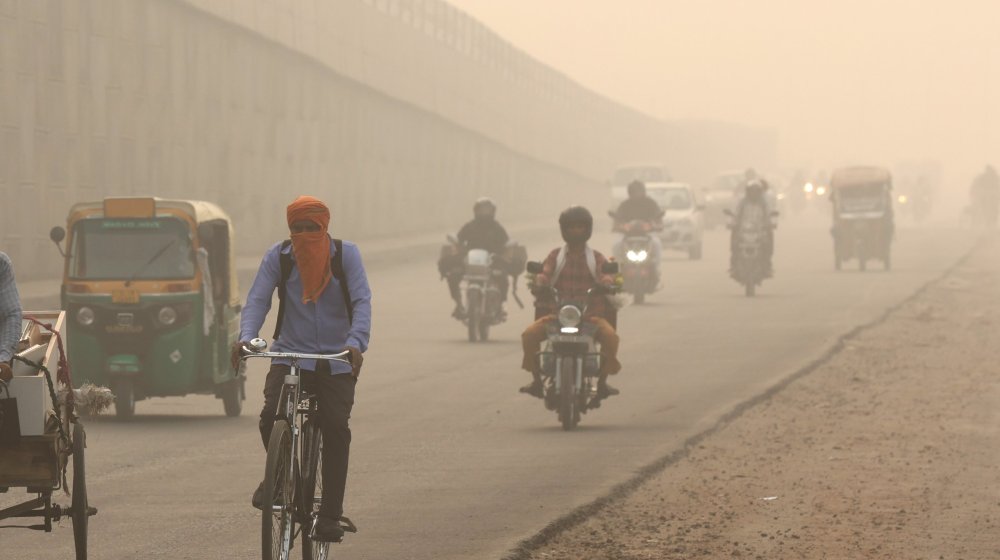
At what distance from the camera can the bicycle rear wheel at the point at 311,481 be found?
26.8ft

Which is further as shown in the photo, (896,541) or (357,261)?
(896,541)

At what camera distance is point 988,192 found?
3000 inches

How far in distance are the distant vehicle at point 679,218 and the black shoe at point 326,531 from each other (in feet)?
127

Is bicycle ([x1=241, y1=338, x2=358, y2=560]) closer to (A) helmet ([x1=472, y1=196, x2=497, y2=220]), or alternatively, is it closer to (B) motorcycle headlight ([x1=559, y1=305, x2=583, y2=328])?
(B) motorcycle headlight ([x1=559, y1=305, x2=583, y2=328])

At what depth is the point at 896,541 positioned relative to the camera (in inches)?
395

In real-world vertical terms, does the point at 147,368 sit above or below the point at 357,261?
below

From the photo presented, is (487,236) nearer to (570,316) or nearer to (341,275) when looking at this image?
(570,316)

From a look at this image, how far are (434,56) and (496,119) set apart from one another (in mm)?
10776

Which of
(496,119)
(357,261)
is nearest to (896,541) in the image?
(357,261)

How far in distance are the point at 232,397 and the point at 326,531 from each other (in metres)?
8.26

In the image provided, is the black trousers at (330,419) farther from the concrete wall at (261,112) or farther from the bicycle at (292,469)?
the concrete wall at (261,112)

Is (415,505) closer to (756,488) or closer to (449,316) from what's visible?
(756,488)

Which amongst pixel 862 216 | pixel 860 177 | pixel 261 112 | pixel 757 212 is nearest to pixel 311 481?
pixel 757 212

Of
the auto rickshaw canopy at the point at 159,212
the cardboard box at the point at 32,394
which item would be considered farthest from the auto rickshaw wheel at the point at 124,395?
the cardboard box at the point at 32,394
